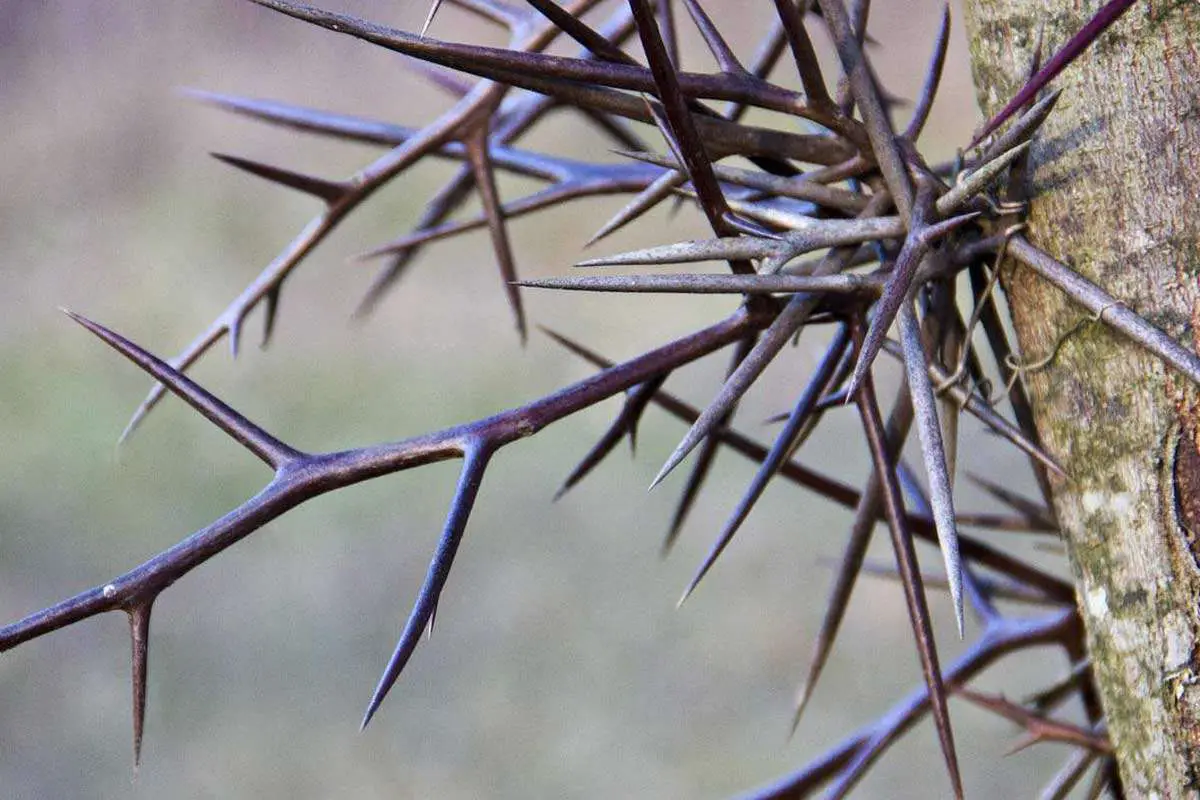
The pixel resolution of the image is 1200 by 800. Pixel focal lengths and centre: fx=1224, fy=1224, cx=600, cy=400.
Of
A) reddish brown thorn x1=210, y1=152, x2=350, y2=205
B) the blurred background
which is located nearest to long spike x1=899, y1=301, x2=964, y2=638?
reddish brown thorn x1=210, y1=152, x2=350, y2=205

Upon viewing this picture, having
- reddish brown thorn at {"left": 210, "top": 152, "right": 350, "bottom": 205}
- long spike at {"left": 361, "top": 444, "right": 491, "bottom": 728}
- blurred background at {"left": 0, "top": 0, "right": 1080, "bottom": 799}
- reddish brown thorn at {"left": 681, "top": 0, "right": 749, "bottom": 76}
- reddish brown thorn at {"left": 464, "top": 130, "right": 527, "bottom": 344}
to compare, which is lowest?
blurred background at {"left": 0, "top": 0, "right": 1080, "bottom": 799}

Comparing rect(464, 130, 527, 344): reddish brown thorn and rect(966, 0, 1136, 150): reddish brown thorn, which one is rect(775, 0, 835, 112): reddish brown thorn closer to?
rect(966, 0, 1136, 150): reddish brown thorn

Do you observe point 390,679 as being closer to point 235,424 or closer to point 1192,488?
point 235,424

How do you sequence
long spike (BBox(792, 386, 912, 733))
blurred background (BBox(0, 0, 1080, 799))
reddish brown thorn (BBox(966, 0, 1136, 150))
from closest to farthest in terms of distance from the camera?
reddish brown thorn (BBox(966, 0, 1136, 150)) < long spike (BBox(792, 386, 912, 733)) < blurred background (BBox(0, 0, 1080, 799))

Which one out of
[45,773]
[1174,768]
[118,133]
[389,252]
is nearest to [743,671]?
[45,773]

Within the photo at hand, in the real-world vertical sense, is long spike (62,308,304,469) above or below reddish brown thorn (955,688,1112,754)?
above

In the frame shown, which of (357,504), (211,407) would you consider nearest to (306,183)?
(211,407)

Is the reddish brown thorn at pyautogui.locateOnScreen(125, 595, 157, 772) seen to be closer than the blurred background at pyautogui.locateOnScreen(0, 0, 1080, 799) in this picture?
Yes
